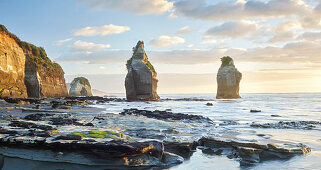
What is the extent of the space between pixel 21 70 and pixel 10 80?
14.0 feet

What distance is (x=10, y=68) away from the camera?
89.0 feet

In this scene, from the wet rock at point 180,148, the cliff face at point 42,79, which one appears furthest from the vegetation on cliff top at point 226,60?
the wet rock at point 180,148

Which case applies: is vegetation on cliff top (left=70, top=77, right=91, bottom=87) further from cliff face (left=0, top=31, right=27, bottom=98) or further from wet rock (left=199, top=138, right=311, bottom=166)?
wet rock (left=199, top=138, right=311, bottom=166)

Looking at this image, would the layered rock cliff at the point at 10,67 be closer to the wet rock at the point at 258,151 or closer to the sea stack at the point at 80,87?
the wet rock at the point at 258,151

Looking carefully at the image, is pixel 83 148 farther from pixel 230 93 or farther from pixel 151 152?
pixel 230 93

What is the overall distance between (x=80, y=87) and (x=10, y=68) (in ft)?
207

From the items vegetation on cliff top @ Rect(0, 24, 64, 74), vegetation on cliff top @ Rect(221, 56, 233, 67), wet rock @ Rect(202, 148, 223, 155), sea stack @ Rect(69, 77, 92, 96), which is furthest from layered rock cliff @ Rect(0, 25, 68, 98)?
vegetation on cliff top @ Rect(221, 56, 233, 67)

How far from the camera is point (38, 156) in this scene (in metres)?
4.48

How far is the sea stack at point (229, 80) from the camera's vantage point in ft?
239

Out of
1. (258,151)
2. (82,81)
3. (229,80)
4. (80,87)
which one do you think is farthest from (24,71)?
(82,81)

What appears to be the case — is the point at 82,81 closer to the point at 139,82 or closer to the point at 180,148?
the point at 139,82

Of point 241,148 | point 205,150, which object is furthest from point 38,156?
point 241,148

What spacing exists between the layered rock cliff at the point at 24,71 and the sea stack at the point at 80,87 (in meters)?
35.6

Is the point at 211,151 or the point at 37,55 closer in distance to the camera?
the point at 211,151
